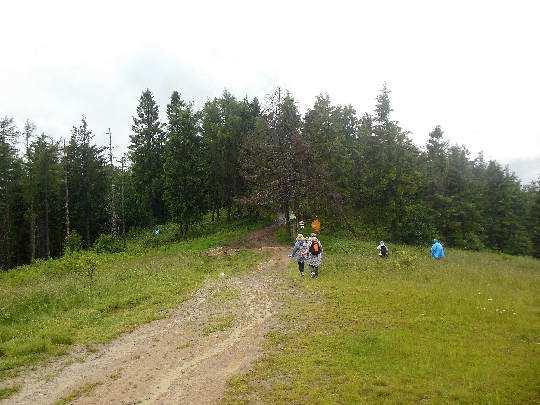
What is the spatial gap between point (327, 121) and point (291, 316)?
102ft

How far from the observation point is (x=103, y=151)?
5466 centimetres

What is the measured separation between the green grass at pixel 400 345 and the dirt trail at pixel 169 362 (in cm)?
74

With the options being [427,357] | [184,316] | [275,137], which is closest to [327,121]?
[275,137]

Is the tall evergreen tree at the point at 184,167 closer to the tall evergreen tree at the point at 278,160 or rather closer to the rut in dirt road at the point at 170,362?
the tall evergreen tree at the point at 278,160

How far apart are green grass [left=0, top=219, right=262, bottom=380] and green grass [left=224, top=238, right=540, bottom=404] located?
226 inches

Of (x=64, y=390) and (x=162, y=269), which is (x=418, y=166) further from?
(x=64, y=390)

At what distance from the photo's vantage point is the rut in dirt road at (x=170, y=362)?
9938 millimetres

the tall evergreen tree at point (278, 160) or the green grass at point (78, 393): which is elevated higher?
the tall evergreen tree at point (278, 160)

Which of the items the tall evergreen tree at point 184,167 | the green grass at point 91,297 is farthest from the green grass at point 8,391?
the tall evergreen tree at point 184,167

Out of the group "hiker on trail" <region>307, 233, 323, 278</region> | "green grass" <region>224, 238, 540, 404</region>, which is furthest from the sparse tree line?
"green grass" <region>224, 238, 540, 404</region>

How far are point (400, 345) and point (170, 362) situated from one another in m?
6.04

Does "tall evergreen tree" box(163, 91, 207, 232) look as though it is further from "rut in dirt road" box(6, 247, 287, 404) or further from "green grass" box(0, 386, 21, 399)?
"green grass" box(0, 386, 21, 399)

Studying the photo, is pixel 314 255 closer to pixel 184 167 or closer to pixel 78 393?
pixel 78 393

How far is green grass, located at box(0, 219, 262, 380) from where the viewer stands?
14091mm
